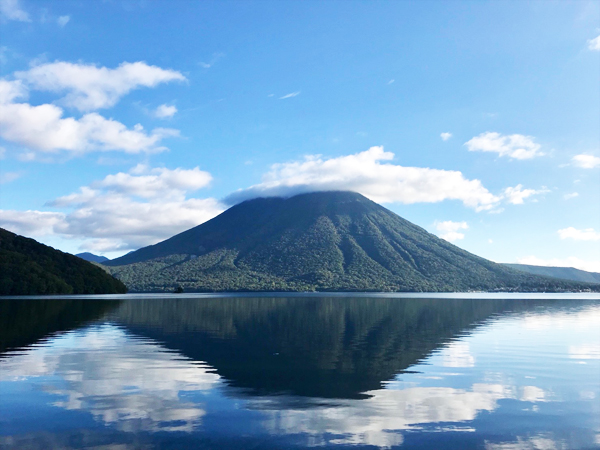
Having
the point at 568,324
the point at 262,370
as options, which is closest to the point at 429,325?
the point at 568,324

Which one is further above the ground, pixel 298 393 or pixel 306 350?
pixel 298 393

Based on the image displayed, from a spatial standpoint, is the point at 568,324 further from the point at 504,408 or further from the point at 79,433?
the point at 79,433

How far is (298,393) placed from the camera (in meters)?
24.3

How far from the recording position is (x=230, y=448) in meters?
16.1

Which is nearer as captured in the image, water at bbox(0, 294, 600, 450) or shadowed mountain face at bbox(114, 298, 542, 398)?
water at bbox(0, 294, 600, 450)

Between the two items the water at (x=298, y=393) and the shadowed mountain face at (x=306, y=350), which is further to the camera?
the shadowed mountain face at (x=306, y=350)

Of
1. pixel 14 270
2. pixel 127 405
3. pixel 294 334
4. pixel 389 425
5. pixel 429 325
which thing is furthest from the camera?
pixel 14 270

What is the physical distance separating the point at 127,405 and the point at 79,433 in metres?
4.18

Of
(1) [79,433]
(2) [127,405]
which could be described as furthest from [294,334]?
(1) [79,433]

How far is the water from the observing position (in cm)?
1758

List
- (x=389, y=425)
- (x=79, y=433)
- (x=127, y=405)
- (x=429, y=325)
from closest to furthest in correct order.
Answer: (x=79, y=433)
(x=389, y=425)
(x=127, y=405)
(x=429, y=325)

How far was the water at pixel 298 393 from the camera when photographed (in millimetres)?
17578

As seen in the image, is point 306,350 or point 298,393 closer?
point 298,393

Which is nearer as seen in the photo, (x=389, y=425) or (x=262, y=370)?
(x=389, y=425)
